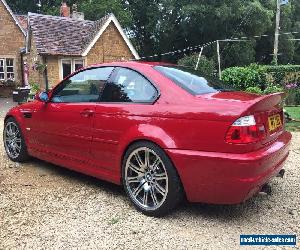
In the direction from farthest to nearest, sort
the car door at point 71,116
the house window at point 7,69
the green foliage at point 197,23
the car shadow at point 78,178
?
the green foliage at point 197,23
the house window at point 7,69
the car shadow at point 78,178
the car door at point 71,116

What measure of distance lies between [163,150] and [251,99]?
0.94 m

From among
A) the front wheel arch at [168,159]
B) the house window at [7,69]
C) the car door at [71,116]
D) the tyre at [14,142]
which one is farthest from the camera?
the house window at [7,69]

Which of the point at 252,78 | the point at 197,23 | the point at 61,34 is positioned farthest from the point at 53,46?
the point at 197,23

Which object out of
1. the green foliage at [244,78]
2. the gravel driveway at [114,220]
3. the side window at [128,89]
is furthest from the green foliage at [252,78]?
the side window at [128,89]

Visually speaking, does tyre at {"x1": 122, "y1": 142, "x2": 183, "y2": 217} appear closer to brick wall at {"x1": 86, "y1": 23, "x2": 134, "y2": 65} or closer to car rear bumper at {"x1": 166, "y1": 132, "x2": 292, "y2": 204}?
car rear bumper at {"x1": 166, "y1": 132, "x2": 292, "y2": 204}

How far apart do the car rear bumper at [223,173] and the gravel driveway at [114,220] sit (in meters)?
0.34

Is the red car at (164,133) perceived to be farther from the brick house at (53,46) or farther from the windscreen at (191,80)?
the brick house at (53,46)

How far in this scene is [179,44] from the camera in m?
39.3

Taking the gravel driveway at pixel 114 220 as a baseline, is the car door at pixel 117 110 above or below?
above

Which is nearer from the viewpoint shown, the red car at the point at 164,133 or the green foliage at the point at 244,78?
the red car at the point at 164,133

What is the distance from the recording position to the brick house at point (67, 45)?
957 inches

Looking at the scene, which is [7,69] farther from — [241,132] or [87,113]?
[241,132]

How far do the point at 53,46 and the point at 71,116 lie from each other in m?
20.9

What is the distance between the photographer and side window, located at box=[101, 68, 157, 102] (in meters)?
3.99
